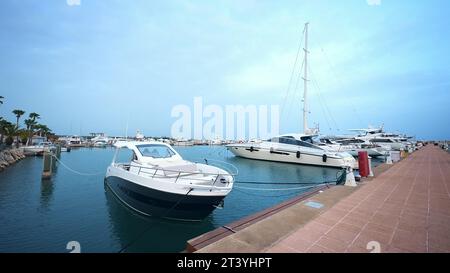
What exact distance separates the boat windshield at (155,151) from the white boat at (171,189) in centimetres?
17

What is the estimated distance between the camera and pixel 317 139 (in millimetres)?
24203

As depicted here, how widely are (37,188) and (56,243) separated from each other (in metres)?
9.10

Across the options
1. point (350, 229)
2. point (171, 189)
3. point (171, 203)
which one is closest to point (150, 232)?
point (171, 203)

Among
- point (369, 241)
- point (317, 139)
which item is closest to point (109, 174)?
point (369, 241)

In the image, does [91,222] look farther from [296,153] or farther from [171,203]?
[296,153]

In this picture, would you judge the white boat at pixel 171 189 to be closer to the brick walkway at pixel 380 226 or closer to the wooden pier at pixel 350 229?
the wooden pier at pixel 350 229

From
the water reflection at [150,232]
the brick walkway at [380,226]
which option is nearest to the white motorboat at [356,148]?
the brick walkway at [380,226]

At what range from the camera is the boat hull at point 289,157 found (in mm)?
20375

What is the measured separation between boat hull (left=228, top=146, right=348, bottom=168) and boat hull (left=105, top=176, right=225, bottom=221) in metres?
16.5

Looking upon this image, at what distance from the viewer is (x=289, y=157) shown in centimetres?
2292

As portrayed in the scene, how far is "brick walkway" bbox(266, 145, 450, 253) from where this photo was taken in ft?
10.6

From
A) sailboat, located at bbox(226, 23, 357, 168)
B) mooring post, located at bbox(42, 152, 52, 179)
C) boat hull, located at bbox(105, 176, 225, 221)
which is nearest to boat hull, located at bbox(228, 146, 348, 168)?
sailboat, located at bbox(226, 23, 357, 168)

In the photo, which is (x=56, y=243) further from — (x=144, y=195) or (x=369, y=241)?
(x=369, y=241)

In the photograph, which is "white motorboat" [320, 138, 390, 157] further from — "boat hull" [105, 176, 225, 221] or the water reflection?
the water reflection
